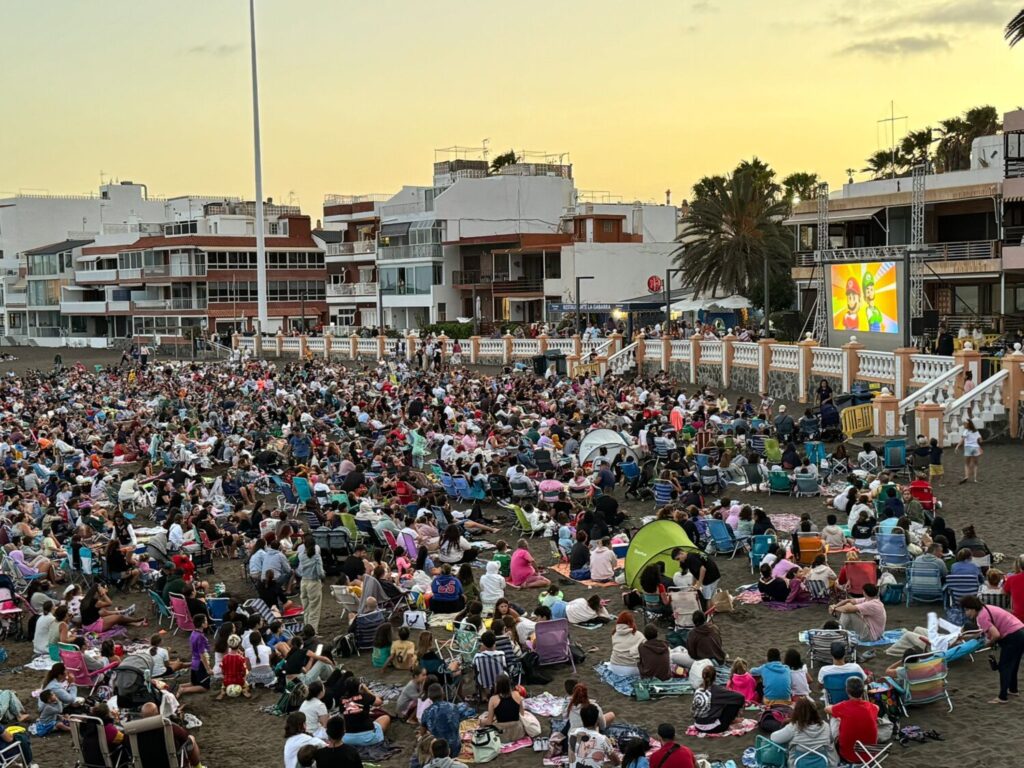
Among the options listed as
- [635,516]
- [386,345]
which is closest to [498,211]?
[386,345]

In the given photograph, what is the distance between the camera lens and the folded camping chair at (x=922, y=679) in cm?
1102

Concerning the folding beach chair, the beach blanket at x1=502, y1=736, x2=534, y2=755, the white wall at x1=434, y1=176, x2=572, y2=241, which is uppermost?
the white wall at x1=434, y1=176, x2=572, y2=241

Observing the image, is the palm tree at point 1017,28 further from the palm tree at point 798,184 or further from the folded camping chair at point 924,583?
the palm tree at point 798,184

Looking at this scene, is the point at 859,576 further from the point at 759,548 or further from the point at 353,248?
the point at 353,248

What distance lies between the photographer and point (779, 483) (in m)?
21.7

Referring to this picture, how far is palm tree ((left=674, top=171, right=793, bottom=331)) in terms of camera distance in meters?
54.1

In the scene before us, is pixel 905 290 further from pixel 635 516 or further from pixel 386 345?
pixel 386 345

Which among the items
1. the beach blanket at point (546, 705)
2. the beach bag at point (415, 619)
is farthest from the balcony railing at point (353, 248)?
the beach blanket at point (546, 705)

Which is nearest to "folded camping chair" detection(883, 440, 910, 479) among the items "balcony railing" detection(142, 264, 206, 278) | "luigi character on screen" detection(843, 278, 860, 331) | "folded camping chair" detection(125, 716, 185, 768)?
"luigi character on screen" detection(843, 278, 860, 331)

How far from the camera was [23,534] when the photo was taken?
61.4ft

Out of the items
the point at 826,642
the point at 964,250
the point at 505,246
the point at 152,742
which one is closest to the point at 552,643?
the point at 826,642

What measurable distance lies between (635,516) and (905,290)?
40.5 ft

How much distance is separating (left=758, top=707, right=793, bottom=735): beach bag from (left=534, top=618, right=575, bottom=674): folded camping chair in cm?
271

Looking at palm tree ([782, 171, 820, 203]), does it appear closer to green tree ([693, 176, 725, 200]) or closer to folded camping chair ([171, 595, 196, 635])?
green tree ([693, 176, 725, 200])
